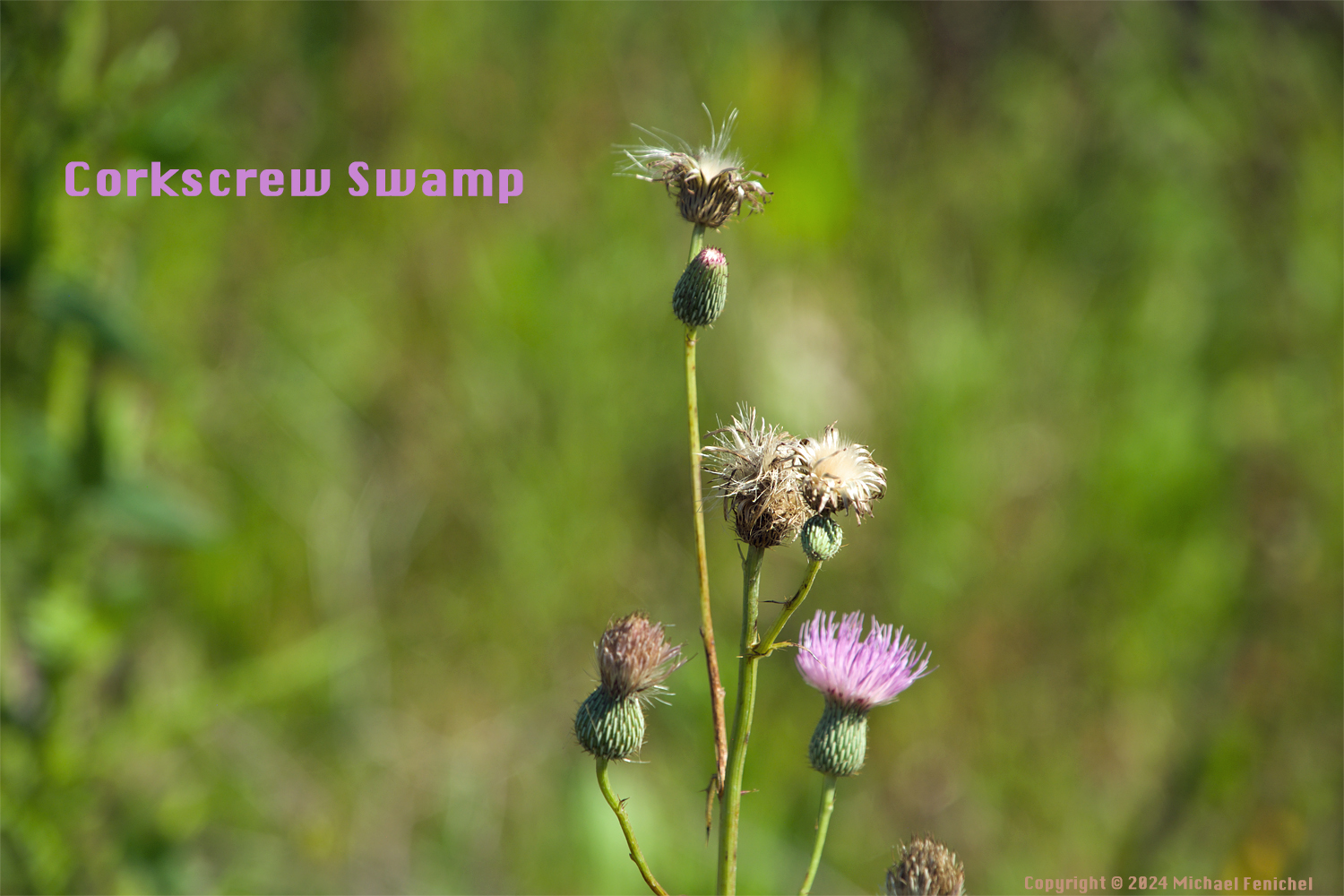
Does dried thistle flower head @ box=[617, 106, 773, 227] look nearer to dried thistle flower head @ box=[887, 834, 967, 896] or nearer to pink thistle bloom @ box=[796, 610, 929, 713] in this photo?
pink thistle bloom @ box=[796, 610, 929, 713]

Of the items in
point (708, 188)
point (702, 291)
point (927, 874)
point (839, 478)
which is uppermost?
point (708, 188)

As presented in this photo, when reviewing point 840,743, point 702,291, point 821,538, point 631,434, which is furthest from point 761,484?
point 631,434

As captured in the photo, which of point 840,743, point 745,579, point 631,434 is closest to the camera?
point 745,579

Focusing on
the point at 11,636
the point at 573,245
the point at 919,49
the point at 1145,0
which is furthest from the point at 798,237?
the point at 11,636

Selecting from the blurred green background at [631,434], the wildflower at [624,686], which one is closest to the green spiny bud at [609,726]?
the wildflower at [624,686]

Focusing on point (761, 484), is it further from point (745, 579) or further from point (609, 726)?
point (609, 726)

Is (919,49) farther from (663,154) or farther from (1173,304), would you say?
(663,154)

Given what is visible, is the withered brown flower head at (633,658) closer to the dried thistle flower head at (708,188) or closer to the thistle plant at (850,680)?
the thistle plant at (850,680)
